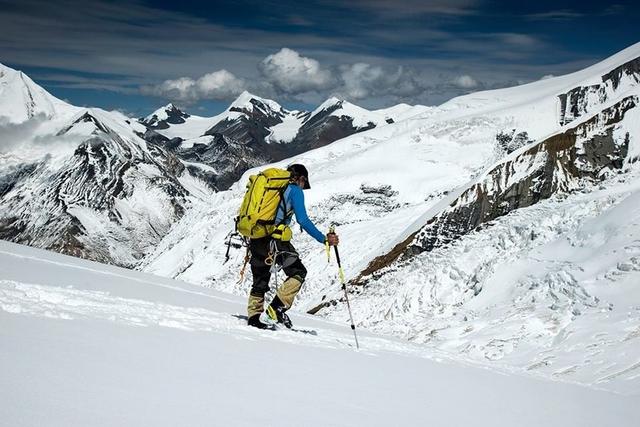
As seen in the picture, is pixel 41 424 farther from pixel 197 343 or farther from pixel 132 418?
pixel 197 343

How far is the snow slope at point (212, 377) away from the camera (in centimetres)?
405

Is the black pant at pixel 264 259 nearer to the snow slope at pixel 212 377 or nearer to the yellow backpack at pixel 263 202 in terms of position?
the yellow backpack at pixel 263 202

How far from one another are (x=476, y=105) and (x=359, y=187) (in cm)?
4240

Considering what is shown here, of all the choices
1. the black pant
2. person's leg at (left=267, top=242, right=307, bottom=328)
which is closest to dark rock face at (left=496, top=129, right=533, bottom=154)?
person's leg at (left=267, top=242, right=307, bottom=328)

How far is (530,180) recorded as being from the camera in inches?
1711

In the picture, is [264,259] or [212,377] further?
[264,259]

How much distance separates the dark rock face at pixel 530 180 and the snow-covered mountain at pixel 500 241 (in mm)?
94

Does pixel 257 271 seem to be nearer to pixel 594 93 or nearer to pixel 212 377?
pixel 212 377

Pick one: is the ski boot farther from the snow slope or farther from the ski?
the snow slope

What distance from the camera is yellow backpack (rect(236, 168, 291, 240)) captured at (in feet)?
30.7

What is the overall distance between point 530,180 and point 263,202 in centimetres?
3826

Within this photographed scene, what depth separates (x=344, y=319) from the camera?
33.8 m

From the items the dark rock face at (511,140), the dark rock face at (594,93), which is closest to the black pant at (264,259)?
the dark rock face at (511,140)

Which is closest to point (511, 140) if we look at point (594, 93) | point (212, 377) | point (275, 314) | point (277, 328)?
point (594, 93)
